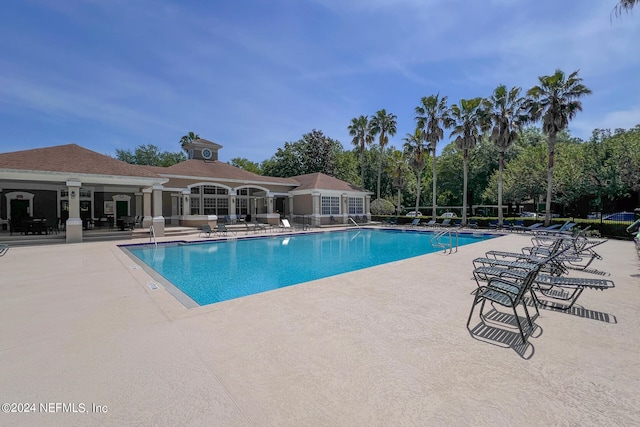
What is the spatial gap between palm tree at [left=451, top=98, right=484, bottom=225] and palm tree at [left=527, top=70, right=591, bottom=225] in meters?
3.98

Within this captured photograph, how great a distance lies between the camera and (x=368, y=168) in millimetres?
47312

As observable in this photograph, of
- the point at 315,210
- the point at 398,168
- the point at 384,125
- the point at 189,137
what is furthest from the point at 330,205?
the point at 189,137

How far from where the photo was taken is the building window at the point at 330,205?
28630 millimetres

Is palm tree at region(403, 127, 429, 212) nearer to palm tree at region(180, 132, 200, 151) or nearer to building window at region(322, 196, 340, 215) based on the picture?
building window at region(322, 196, 340, 215)

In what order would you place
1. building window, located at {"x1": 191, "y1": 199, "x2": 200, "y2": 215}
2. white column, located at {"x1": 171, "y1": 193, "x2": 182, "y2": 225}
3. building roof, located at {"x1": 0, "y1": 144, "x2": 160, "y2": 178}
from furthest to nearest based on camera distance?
building window, located at {"x1": 191, "y1": 199, "x2": 200, "y2": 215}
white column, located at {"x1": 171, "y1": 193, "x2": 182, "y2": 225}
building roof, located at {"x1": 0, "y1": 144, "x2": 160, "y2": 178}

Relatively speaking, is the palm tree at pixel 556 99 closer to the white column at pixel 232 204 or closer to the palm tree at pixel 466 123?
the palm tree at pixel 466 123

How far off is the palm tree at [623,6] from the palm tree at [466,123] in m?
16.9

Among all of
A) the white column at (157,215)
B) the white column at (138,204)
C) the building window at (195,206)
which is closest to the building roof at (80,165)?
the white column at (157,215)

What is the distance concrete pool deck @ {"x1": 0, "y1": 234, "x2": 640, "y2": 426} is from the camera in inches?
97.0

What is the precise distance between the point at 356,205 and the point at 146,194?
19942mm

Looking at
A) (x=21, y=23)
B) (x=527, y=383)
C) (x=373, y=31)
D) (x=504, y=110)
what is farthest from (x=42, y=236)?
(x=504, y=110)

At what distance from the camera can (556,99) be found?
20.5 m

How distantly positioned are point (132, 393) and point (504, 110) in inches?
1107

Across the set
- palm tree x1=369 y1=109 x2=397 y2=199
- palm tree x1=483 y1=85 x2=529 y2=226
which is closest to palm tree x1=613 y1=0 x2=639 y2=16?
palm tree x1=483 y1=85 x2=529 y2=226
